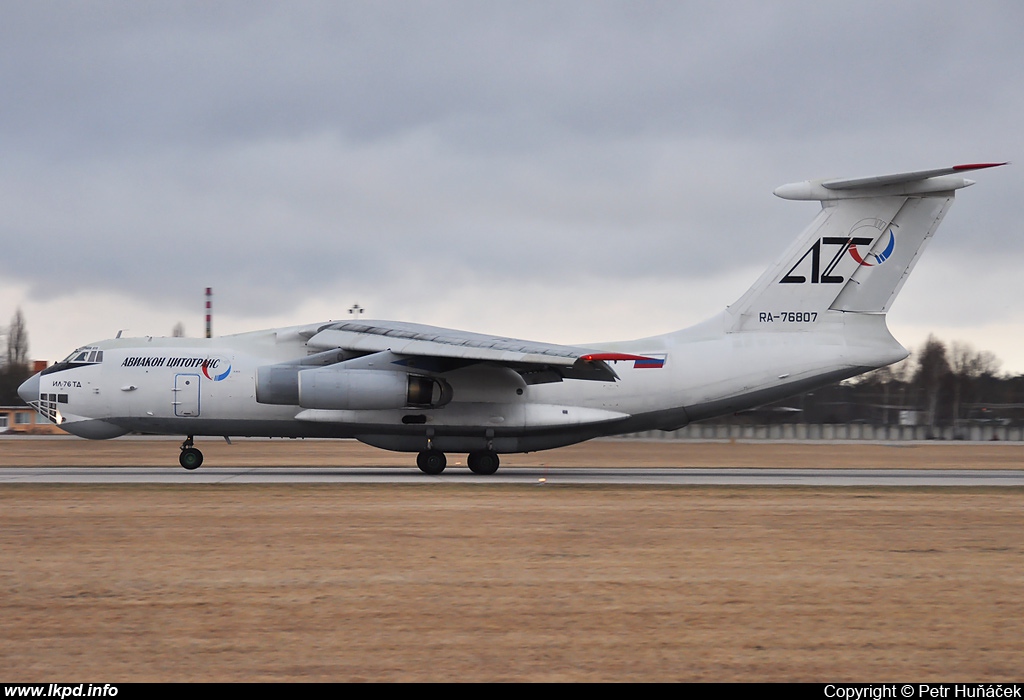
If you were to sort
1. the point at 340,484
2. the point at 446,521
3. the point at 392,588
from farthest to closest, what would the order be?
the point at 340,484 < the point at 446,521 < the point at 392,588

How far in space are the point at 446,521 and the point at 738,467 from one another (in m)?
14.9

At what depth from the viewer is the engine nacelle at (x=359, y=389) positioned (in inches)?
750

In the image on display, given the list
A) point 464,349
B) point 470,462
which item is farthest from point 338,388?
point 470,462

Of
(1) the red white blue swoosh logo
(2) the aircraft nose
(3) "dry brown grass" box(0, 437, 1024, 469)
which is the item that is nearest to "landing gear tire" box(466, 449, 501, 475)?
(3) "dry brown grass" box(0, 437, 1024, 469)

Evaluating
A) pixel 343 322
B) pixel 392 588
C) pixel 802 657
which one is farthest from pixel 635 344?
pixel 802 657

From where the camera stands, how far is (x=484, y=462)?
67.4 ft

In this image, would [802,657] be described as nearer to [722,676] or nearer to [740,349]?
[722,676]

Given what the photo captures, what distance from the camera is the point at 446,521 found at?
11.9 metres

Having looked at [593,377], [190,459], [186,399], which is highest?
[593,377]

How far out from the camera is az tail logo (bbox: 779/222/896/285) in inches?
798

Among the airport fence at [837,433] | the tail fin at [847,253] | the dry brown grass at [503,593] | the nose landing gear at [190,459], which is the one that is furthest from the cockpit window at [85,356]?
the airport fence at [837,433]

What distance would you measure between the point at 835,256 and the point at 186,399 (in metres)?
14.0

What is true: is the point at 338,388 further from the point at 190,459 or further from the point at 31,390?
the point at 31,390

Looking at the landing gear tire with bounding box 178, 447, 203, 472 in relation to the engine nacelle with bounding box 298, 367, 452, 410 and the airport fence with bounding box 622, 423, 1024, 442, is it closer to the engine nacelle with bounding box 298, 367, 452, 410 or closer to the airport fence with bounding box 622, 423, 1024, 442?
the engine nacelle with bounding box 298, 367, 452, 410
